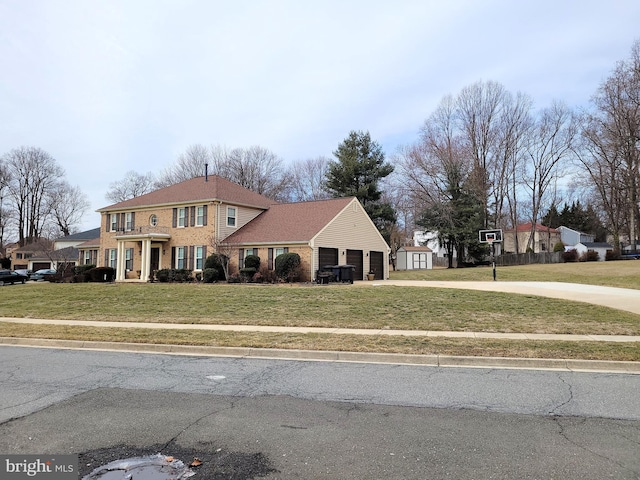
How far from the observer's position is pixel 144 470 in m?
4.06

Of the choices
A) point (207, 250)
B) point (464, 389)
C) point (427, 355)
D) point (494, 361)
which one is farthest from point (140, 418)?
point (207, 250)

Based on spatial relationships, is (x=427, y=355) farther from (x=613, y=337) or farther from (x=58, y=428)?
(x=58, y=428)

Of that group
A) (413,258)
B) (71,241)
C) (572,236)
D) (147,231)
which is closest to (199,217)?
(147,231)

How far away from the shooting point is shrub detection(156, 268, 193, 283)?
31141 millimetres

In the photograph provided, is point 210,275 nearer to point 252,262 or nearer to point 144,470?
point 252,262

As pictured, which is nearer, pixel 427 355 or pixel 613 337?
pixel 427 355

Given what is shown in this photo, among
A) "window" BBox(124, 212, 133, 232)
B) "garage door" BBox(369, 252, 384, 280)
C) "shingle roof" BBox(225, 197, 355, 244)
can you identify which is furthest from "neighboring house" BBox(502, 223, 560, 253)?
"window" BBox(124, 212, 133, 232)

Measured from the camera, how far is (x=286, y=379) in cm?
763

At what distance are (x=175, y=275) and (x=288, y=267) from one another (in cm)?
814

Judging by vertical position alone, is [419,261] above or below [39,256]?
below

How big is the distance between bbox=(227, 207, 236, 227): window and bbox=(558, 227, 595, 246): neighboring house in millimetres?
63045

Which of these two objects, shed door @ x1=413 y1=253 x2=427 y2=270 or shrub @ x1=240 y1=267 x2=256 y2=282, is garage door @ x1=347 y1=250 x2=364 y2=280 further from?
shed door @ x1=413 y1=253 x2=427 y2=270

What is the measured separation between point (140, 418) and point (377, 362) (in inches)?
188

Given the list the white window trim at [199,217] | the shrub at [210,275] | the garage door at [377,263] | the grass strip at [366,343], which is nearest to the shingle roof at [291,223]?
the white window trim at [199,217]
